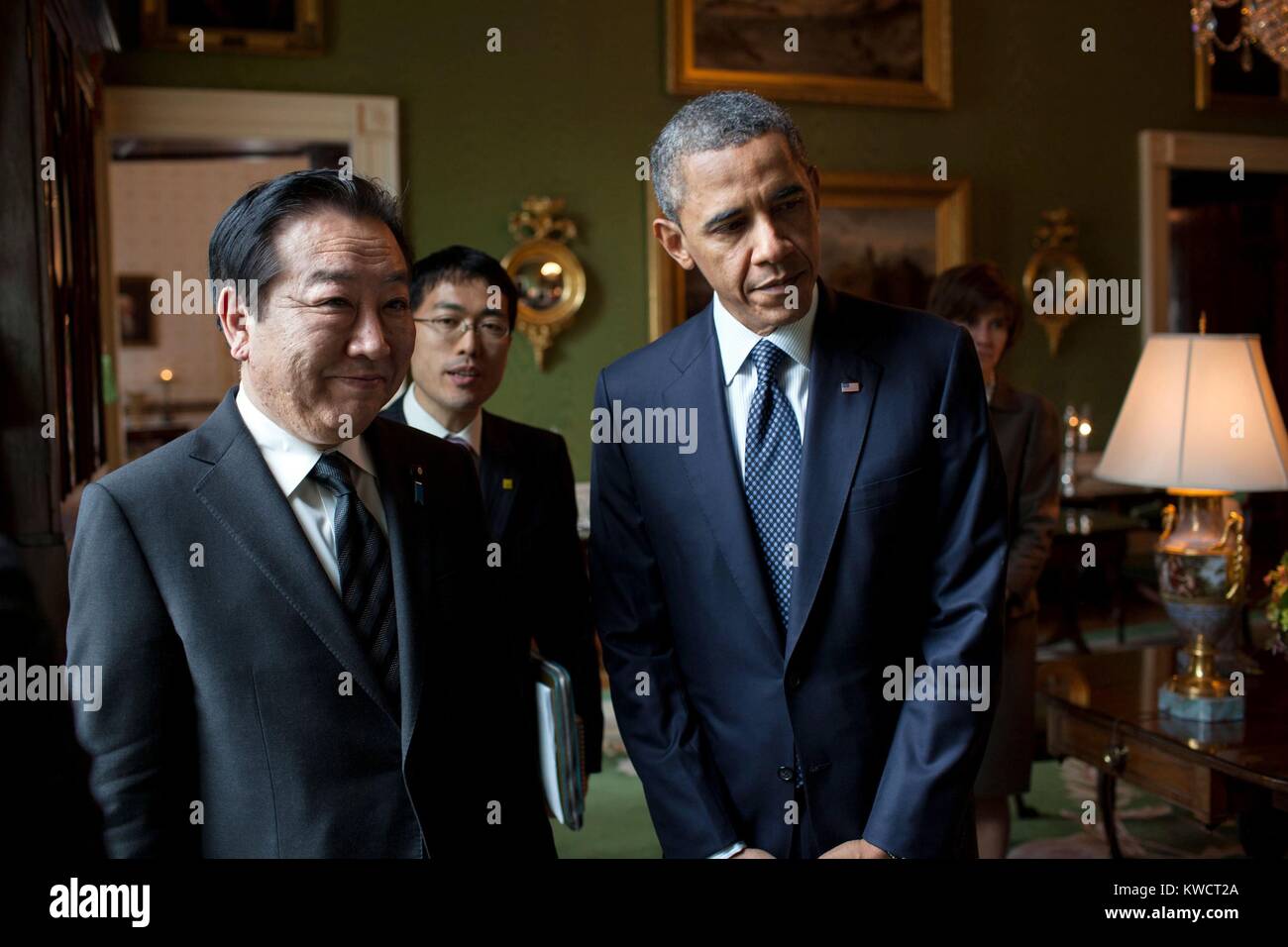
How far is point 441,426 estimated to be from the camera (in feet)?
9.41

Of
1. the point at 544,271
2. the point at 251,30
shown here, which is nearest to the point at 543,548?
the point at 544,271

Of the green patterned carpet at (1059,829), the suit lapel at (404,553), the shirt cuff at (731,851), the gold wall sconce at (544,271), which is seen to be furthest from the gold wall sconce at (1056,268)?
the suit lapel at (404,553)

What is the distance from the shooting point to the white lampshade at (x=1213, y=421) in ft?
10.5

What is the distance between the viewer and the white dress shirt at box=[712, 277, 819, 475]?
1.98 meters

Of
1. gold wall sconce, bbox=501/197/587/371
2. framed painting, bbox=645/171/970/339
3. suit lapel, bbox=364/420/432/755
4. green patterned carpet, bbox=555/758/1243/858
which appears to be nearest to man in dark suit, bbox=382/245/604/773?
suit lapel, bbox=364/420/432/755

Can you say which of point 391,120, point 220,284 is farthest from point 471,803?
point 391,120

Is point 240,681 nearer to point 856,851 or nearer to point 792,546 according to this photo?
point 792,546

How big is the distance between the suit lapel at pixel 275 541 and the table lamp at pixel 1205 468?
8.23 ft

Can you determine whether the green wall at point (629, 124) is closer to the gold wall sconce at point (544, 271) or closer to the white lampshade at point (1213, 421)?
the gold wall sconce at point (544, 271)

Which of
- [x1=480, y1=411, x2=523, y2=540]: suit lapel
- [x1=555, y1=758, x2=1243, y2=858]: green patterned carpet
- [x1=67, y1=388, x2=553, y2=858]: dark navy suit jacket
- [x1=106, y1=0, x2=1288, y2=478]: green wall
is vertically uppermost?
[x1=106, y1=0, x2=1288, y2=478]: green wall

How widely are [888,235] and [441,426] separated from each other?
6066mm

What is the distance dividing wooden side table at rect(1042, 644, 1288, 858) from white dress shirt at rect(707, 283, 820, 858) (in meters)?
1.62

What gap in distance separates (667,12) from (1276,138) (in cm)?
514

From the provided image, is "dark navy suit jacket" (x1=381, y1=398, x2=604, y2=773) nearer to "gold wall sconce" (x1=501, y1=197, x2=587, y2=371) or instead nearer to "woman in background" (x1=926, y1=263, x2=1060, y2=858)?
"woman in background" (x1=926, y1=263, x2=1060, y2=858)
